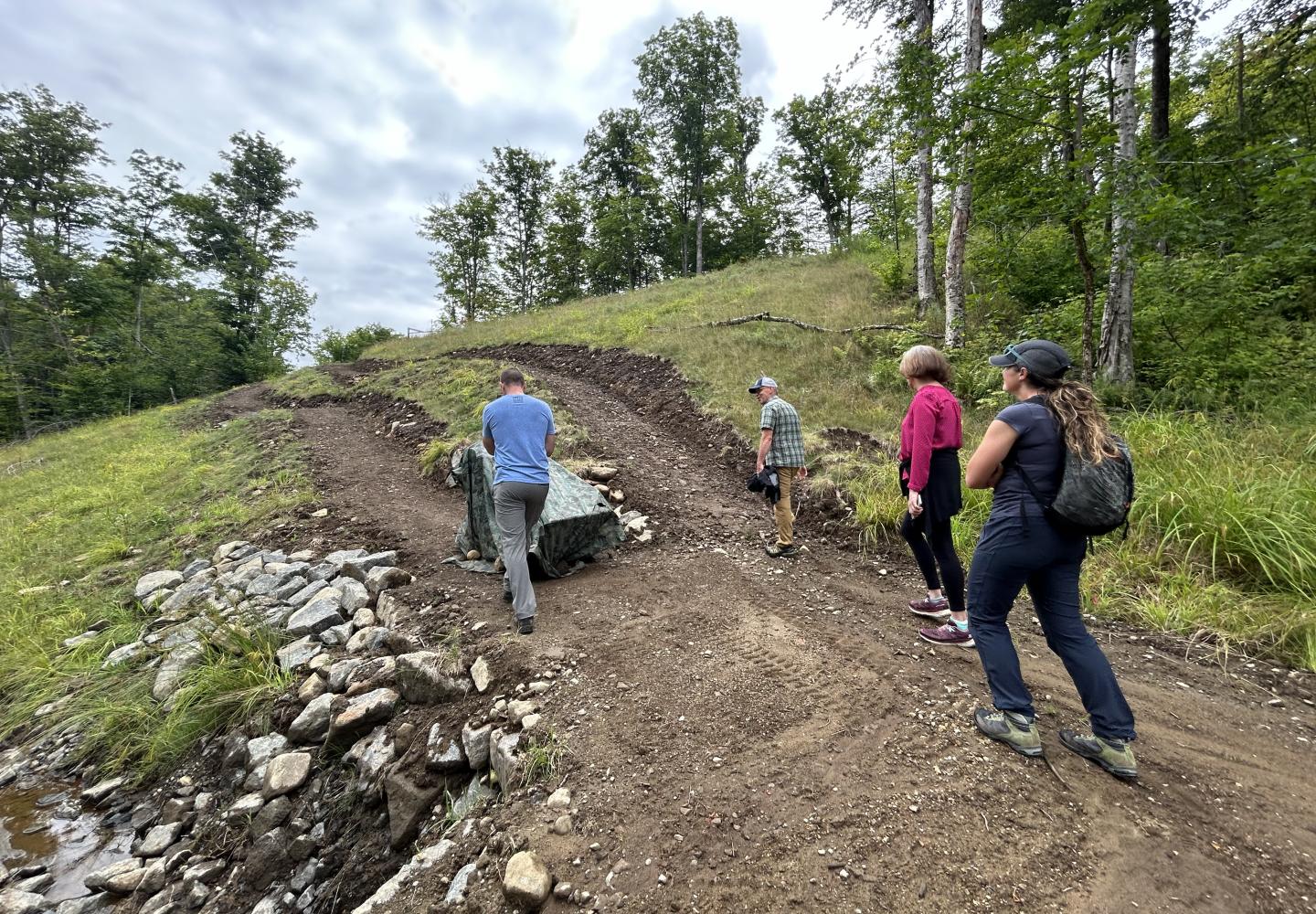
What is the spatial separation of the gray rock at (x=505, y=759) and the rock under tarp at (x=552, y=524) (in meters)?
2.12

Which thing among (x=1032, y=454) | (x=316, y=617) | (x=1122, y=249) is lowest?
(x=316, y=617)

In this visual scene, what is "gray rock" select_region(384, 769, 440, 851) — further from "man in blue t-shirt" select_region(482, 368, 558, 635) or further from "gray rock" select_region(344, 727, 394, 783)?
"man in blue t-shirt" select_region(482, 368, 558, 635)

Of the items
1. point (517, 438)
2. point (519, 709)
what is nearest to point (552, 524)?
point (517, 438)

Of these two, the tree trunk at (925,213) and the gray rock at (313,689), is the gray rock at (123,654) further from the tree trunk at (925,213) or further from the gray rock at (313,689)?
the tree trunk at (925,213)

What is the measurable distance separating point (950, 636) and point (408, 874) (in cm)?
373

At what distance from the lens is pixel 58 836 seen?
13.3ft

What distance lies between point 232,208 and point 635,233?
25316 mm

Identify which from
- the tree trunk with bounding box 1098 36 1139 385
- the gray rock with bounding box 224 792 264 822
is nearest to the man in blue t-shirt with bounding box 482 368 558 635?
the gray rock with bounding box 224 792 264 822

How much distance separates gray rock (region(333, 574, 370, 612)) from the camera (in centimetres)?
539

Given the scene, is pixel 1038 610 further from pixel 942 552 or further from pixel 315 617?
pixel 315 617

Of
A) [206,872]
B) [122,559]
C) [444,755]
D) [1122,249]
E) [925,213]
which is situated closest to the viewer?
[444,755]

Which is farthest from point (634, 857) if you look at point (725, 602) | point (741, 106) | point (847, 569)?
point (741, 106)

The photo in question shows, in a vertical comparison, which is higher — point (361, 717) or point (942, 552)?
point (942, 552)

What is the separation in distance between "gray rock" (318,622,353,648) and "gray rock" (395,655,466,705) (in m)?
1.26
